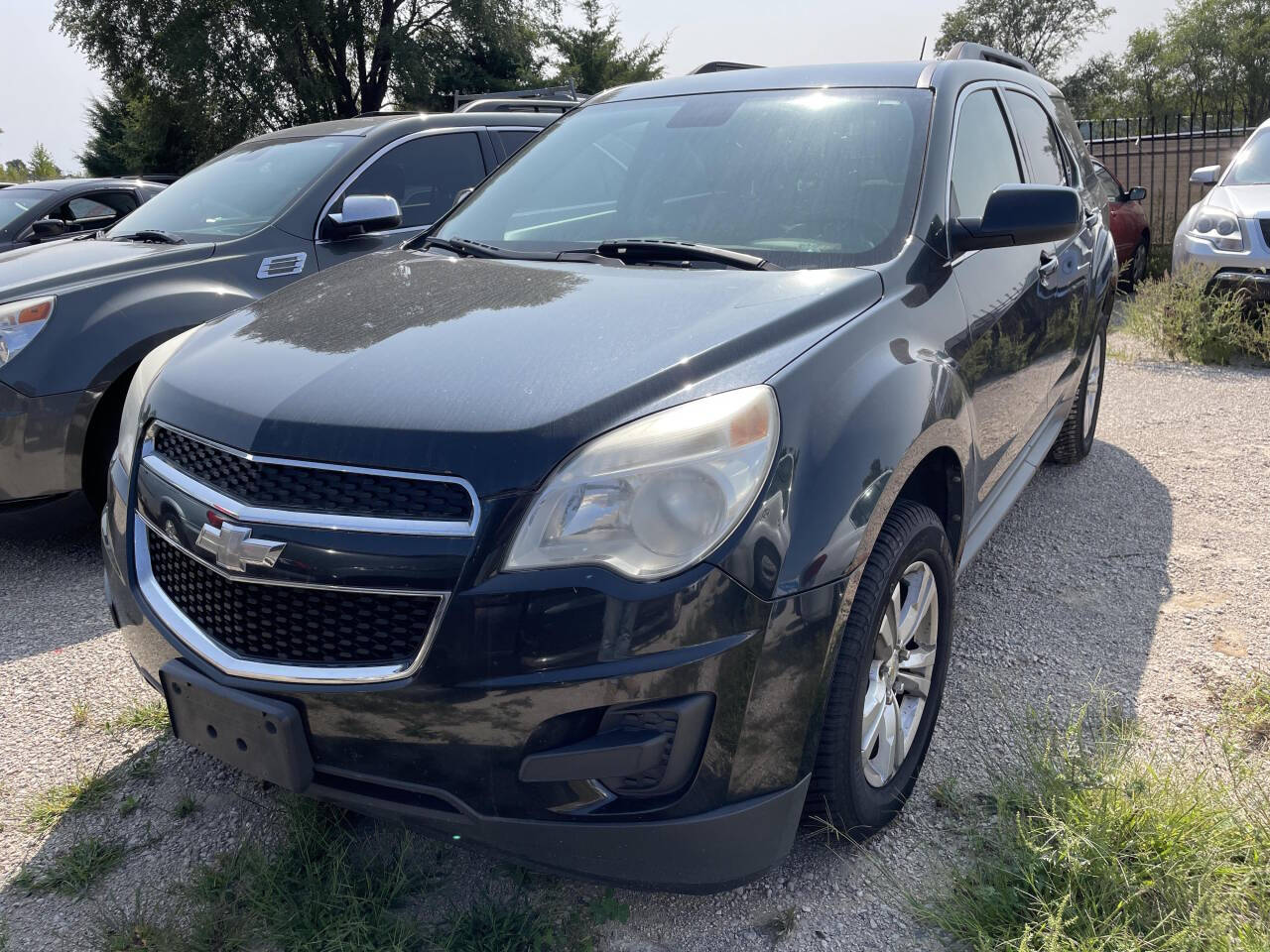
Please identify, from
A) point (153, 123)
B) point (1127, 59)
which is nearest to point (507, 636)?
point (153, 123)

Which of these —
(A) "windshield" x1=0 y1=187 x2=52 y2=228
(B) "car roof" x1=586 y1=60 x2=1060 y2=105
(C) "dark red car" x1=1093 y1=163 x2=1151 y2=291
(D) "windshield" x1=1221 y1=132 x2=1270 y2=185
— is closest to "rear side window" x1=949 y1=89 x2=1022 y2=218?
(B) "car roof" x1=586 y1=60 x2=1060 y2=105

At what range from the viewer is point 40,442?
12.4 ft

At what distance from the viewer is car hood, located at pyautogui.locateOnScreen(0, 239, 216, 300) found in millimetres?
3963

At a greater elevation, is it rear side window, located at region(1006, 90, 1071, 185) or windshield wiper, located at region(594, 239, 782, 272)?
rear side window, located at region(1006, 90, 1071, 185)

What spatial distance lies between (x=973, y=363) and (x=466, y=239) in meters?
1.55

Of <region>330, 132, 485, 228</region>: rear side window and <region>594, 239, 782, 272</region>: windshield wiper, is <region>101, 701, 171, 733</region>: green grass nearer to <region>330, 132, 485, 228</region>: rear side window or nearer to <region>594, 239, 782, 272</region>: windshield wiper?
<region>594, 239, 782, 272</region>: windshield wiper

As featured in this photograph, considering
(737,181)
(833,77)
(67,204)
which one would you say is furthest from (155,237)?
(67,204)

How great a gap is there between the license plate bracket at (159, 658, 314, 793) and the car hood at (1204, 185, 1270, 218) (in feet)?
24.5

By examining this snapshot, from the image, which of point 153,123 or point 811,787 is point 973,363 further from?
point 153,123

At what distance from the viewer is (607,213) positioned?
2988 millimetres

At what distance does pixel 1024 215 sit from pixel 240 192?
3.75 meters

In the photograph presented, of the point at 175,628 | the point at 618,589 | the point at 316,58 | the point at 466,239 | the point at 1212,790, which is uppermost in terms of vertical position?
the point at 316,58

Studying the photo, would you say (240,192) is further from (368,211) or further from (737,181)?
(737,181)

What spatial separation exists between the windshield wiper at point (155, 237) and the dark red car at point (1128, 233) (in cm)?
738
